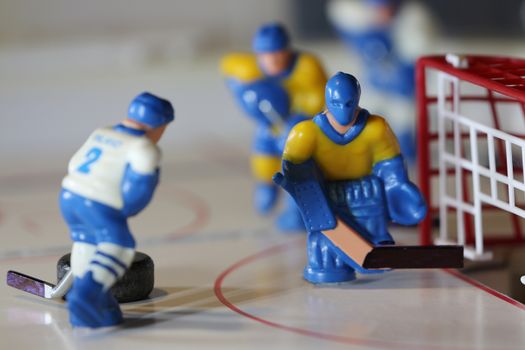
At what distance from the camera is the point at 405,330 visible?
1.99 meters

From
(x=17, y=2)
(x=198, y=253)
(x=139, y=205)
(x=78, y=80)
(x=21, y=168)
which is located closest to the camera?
(x=139, y=205)

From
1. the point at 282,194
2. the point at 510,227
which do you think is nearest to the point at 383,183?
the point at 510,227

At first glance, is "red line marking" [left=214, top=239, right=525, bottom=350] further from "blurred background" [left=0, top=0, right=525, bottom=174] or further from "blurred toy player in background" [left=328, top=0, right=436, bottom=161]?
"blurred background" [left=0, top=0, right=525, bottom=174]

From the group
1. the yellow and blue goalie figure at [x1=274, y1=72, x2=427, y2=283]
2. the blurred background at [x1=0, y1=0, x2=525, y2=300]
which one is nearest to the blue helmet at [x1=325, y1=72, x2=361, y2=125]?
the yellow and blue goalie figure at [x1=274, y1=72, x2=427, y2=283]

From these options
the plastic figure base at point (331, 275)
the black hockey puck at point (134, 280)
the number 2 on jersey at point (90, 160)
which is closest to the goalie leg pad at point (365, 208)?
the plastic figure base at point (331, 275)

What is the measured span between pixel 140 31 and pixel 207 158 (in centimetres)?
121

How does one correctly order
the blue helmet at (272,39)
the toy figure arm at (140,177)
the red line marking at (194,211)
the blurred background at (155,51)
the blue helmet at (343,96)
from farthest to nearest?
the blurred background at (155,51) < the red line marking at (194,211) < the blue helmet at (272,39) < the blue helmet at (343,96) < the toy figure arm at (140,177)

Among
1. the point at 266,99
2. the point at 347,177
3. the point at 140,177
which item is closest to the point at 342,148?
the point at 347,177

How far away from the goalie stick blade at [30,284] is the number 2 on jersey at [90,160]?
31 centimetres

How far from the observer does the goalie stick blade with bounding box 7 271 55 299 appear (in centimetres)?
Result: 214

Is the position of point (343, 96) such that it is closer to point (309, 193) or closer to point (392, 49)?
point (309, 193)

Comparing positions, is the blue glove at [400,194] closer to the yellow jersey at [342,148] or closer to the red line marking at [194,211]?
the yellow jersey at [342,148]

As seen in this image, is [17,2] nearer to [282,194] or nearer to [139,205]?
[282,194]

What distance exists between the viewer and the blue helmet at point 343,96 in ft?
6.82
